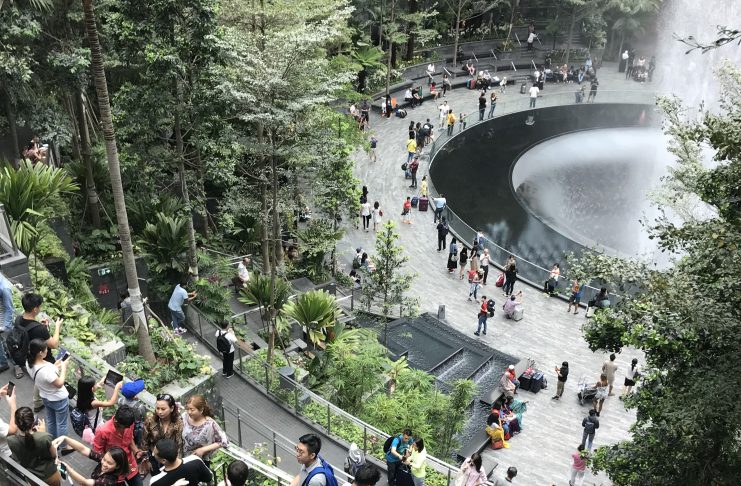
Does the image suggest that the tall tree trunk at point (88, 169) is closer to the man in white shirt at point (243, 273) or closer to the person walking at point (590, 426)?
the man in white shirt at point (243, 273)

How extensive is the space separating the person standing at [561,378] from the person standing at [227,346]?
8.33m

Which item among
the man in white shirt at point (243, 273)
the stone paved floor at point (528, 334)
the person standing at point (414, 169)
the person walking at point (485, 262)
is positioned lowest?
the stone paved floor at point (528, 334)

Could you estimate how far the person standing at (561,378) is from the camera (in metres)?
17.0

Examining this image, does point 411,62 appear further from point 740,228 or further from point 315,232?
point 740,228

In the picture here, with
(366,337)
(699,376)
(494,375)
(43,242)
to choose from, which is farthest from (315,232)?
(699,376)

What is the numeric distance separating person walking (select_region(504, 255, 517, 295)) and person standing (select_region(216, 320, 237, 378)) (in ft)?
37.2

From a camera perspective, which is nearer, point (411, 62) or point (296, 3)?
point (296, 3)

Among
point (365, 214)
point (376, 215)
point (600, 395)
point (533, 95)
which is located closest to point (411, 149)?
point (376, 215)

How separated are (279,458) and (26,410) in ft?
15.6

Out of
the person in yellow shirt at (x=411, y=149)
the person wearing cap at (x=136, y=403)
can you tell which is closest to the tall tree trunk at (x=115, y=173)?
the person wearing cap at (x=136, y=403)

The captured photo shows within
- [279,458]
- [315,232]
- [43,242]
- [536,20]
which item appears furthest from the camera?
[536,20]

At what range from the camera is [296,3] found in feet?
59.1

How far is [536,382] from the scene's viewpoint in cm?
1775

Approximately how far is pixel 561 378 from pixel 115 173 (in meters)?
11.6
